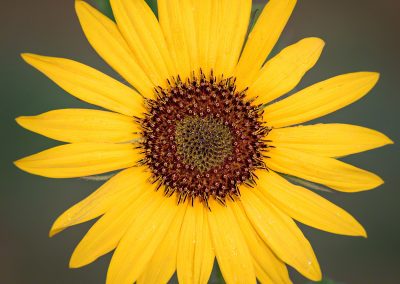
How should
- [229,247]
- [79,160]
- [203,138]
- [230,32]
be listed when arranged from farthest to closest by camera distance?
[203,138] < [229,247] < [230,32] < [79,160]

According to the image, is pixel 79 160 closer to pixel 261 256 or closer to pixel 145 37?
pixel 145 37

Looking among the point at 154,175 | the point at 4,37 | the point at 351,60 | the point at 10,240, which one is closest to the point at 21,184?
the point at 10,240

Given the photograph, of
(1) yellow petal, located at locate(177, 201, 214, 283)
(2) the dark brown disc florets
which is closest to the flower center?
(2) the dark brown disc florets

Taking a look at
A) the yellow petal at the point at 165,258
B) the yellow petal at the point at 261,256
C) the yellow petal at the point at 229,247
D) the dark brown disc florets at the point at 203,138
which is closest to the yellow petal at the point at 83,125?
the dark brown disc florets at the point at 203,138

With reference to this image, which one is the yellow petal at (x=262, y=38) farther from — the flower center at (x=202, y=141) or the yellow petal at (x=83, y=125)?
the yellow petal at (x=83, y=125)

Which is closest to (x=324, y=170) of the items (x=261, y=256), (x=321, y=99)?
(x=321, y=99)
